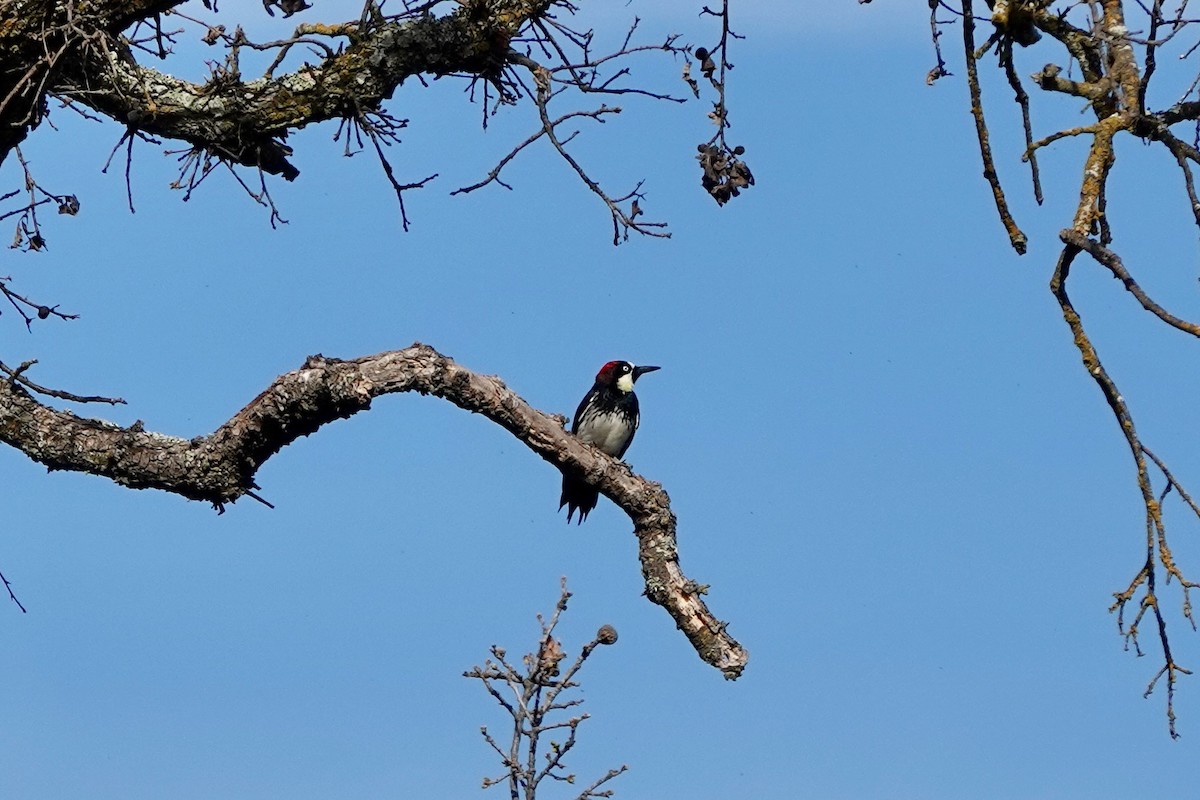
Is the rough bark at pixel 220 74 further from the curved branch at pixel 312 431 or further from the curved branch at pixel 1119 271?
the curved branch at pixel 1119 271

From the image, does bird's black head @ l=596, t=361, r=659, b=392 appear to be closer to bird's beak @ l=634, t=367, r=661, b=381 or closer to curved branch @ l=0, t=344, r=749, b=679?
bird's beak @ l=634, t=367, r=661, b=381

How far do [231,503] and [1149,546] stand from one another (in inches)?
110

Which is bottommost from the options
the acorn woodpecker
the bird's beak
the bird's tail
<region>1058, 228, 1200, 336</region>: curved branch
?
<region>1058, 228, 1200, 336</region>: curved branch

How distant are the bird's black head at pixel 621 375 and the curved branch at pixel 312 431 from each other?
3.31 m

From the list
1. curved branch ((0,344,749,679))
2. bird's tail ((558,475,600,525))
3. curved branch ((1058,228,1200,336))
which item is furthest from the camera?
bird's tail ((558,475,600,525))

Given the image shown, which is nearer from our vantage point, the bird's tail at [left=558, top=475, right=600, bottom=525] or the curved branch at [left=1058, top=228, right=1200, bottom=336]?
the curved branch at [left=1058, top=228, right=1200, bottom=336]

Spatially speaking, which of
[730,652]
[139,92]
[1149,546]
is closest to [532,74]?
[139,92]

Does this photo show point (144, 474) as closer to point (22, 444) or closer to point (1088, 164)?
point (22, 444)

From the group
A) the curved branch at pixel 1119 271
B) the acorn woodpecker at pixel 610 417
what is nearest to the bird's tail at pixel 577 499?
the acorn woodpecker at pixel 610 417

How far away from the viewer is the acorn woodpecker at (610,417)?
7812mm

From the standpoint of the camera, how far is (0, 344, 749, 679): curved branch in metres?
4.27

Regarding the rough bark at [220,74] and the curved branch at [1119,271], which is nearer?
the curved branch at [1119,271]

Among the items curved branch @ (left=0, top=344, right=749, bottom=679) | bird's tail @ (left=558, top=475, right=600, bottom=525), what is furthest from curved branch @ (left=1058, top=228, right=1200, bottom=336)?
bird's tail @ (left=558, top=475, right=600, bottom=525)

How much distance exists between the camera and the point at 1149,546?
347cm
